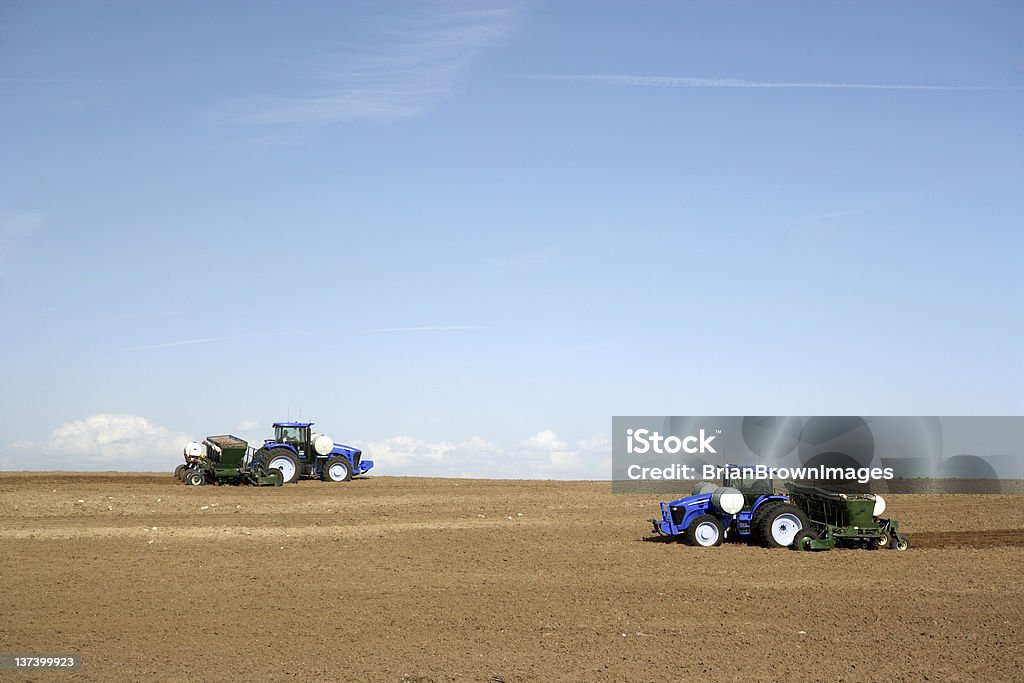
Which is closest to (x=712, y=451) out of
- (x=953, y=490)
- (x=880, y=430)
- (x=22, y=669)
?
(x=880, y=430)

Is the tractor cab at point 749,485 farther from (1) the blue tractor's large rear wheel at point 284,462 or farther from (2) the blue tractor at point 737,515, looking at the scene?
(1) the blue tractor's large rear wheel at point 284,462

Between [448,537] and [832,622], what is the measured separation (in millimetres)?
10141

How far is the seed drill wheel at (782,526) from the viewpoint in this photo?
19.6 metres

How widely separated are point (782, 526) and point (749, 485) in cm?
113

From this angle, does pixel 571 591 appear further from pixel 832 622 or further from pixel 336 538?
pixel 336 538

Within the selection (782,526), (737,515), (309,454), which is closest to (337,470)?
(309,454)

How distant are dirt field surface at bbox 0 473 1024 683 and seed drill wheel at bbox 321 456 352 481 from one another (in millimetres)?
7692

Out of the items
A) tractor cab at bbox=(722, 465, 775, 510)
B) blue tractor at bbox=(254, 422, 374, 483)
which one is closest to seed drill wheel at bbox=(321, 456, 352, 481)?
blue tractor at bbox=(254, 422, 374, 483)

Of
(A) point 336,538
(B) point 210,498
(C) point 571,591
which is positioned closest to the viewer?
(C) point 571,591

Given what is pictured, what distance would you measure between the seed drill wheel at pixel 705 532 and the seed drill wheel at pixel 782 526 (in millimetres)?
964

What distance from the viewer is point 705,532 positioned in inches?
792

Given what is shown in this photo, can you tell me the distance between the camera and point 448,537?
2186 centimetres

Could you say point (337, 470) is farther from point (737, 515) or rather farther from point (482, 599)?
point (482, 599)

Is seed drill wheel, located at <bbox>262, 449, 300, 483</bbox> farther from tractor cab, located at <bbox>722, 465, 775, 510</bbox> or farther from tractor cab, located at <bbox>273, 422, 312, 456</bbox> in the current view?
tractor cab, located at <bbox>722, 465, 775, 510</bbox>
